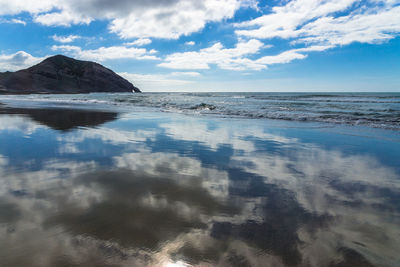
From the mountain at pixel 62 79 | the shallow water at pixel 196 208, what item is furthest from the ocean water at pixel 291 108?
the mountain at pixel 62 79

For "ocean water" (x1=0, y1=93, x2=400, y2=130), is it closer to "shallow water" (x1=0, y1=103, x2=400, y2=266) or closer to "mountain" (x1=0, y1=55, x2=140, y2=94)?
"shallow water" (x1=0, y1=103, x2=400, y2=266)

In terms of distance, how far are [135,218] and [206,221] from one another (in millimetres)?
937

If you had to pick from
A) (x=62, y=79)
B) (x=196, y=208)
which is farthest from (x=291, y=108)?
(x=62, y=79)

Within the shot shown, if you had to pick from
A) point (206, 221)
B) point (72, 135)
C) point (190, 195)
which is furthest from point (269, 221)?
point (72, 135)

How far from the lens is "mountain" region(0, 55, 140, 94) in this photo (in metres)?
115

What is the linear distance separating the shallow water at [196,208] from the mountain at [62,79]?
121 meters

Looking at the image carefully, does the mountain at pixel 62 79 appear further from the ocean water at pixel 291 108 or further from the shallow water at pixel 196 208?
the shallow water at pixel 196 208

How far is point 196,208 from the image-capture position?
3.28 m

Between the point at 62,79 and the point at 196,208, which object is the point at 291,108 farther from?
the point at 62,79

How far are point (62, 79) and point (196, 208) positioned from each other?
161m

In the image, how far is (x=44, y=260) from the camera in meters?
2.17

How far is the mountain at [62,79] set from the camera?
11475 cm

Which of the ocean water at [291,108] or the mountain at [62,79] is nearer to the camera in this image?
the ocean water at [291,108]

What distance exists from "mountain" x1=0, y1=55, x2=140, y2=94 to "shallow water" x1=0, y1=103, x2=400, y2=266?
4774 inches
